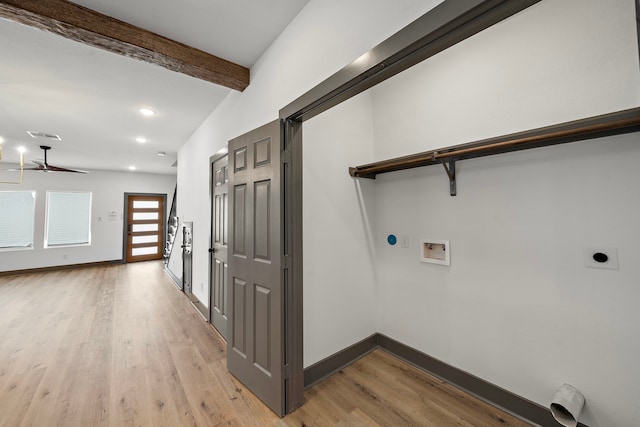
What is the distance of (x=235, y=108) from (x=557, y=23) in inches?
107

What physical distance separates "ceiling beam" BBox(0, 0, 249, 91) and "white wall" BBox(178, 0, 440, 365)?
34 cm

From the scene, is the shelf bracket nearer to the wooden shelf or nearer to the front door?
the wooden shelf

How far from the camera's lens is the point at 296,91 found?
176 centimetres

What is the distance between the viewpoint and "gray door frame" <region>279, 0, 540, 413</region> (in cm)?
88

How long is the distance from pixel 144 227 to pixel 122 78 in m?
6.54

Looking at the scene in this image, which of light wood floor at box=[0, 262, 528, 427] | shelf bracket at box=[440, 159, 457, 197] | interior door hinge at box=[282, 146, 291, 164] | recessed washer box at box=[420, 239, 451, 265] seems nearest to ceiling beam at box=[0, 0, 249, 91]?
interior door hinge at box=[282, 146, 291, 164]

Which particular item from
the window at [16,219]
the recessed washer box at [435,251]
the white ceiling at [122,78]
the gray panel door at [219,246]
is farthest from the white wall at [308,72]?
the window at [16,219]

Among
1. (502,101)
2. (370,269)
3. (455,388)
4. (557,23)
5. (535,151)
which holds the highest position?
(557,23)

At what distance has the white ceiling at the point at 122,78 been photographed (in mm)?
1780

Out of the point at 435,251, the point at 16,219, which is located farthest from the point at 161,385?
the point at 16,219

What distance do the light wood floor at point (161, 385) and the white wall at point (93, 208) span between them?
3.83 meters

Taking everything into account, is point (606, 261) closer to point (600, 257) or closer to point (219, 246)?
point (600, 257)

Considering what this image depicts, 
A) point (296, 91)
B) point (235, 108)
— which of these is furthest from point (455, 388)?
point (235, 108)

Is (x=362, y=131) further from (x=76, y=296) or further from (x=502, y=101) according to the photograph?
(x=76, y=296)
